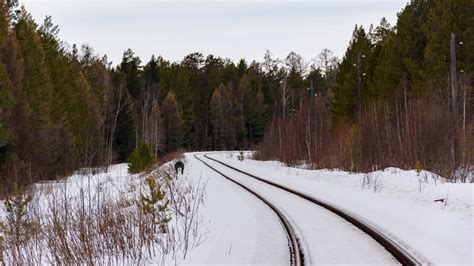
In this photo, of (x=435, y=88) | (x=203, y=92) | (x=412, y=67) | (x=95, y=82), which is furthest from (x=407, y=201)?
(x=203, y=92)

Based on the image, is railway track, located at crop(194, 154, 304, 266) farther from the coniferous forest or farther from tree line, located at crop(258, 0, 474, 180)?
tree line, located at crop(258, 0, 474, 180)

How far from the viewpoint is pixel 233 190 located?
63.8 ft

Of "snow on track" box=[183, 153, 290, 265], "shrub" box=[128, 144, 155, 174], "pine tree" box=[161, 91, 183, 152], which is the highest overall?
"pine tree" box=[161, 91, 183, 152]

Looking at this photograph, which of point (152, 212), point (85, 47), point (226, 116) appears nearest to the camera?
point (152, 212)

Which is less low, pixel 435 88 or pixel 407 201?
pixel 435 88

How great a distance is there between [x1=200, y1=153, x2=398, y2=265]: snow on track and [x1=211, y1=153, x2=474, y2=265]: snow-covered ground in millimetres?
624

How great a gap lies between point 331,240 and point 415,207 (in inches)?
188

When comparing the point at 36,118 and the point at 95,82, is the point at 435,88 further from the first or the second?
the point at 95,82

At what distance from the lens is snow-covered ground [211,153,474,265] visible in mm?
8164

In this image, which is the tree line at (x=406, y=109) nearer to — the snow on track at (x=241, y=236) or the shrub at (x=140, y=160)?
the snow on track at (x=241, y=236)

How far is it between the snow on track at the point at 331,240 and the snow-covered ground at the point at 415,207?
624 millimetres

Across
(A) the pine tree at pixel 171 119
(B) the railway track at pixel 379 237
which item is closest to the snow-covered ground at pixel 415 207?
(B) the railway track at pixel 379 237

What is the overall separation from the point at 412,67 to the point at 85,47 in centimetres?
5580

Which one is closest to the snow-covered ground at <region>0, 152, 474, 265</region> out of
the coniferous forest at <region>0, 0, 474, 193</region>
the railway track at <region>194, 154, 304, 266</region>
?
the railway track at <region>194, 154, 304, 266</region>
